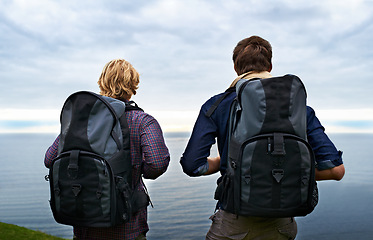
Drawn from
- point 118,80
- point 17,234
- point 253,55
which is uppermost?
point 253,55

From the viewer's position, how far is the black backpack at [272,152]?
351 cm

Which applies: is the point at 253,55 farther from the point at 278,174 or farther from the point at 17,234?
the point at 17,234

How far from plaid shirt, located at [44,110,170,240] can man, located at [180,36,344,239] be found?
1.08 feet

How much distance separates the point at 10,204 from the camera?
163 metres

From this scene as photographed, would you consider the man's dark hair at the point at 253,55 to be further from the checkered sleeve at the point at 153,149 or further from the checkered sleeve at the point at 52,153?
the checkered sleeve at the point at 52,153

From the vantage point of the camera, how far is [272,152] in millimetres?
3453

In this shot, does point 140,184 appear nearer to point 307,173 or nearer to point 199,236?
point 307,173

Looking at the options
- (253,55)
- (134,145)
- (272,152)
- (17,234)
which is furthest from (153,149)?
(17,234)

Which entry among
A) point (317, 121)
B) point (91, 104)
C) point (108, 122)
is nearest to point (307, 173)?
point (317, 121)

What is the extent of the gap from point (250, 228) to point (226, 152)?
83 cm

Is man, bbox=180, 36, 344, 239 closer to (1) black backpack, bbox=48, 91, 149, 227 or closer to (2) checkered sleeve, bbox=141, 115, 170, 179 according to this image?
(2) checkered sleeve, bbox=141, 115, 170, 179

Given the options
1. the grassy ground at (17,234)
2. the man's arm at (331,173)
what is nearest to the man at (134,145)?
the man's arm at (331,173)

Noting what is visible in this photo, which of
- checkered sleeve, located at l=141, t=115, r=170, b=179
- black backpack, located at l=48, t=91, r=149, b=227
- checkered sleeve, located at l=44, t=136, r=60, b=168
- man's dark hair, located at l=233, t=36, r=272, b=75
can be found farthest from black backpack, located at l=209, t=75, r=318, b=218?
checkered sleeve, located at l=44, t=136, r=60, b=168

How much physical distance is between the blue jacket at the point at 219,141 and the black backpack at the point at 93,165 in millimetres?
772
